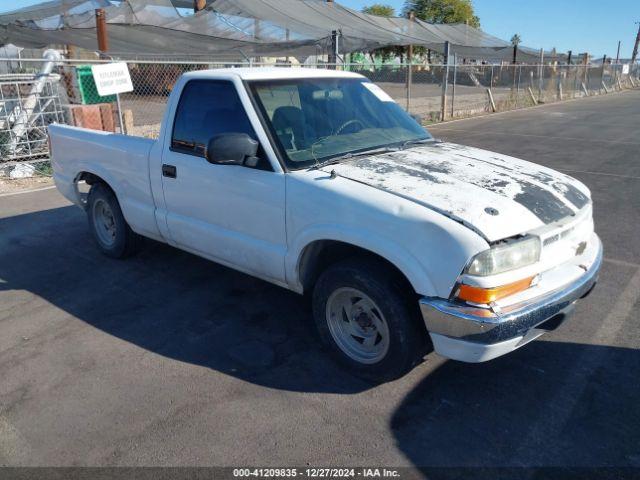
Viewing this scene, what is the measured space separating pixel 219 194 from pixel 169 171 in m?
0.67

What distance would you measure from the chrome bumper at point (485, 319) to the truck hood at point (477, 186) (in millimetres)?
392

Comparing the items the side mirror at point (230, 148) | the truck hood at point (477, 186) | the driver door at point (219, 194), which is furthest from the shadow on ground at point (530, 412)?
the side mirror at point (230, 148)

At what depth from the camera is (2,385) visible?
3488 mm

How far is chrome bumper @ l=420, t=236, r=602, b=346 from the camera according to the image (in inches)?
111

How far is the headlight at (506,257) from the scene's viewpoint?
9.24 feet

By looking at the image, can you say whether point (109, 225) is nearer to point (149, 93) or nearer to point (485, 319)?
point (485, 319)

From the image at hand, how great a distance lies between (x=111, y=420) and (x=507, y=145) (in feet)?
39.4

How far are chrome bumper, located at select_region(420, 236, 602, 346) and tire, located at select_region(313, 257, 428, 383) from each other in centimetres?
20

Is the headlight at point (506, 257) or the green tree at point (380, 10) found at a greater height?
the green tree at point (380, 10)

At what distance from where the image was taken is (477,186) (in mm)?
3320

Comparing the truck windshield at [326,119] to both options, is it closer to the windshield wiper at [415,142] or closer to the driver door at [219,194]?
the windshield wiper at [415,142]

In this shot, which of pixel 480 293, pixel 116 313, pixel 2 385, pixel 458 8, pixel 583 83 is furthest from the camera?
pixel 458 8

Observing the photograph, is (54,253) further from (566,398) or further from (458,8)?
(458,8)

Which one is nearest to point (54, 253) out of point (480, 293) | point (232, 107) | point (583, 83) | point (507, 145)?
point (232, 107)
